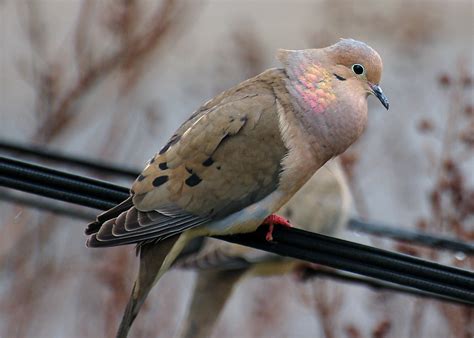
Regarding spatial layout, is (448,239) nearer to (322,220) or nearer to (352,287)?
(322,220)

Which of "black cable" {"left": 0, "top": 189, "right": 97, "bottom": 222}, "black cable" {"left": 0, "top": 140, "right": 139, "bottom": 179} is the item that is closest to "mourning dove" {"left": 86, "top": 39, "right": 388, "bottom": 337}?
"black cable" {"left": 0, "top": 140, "right": 139, "bottom": 179}

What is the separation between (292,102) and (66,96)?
220 centimetres

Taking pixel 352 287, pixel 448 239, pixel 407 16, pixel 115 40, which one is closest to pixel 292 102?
pixel 448 239

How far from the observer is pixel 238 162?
4145 millimetres

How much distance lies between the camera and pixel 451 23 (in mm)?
11367

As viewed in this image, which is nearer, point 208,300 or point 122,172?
point 122,172

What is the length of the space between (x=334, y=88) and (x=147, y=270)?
3.02 feet

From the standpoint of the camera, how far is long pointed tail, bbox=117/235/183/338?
3.97 meters

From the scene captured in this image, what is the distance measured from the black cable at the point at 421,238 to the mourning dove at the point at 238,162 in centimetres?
87

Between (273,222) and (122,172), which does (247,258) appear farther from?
(273,222)

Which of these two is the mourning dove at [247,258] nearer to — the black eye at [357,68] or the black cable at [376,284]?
the black cable at [376,284]

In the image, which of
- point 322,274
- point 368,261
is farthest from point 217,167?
point 322,274

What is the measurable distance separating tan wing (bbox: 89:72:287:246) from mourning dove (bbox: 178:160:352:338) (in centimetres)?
125

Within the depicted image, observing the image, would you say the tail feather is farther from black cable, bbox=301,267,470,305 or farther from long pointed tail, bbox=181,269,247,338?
long pointed tail, bbox=181,269,247,338
